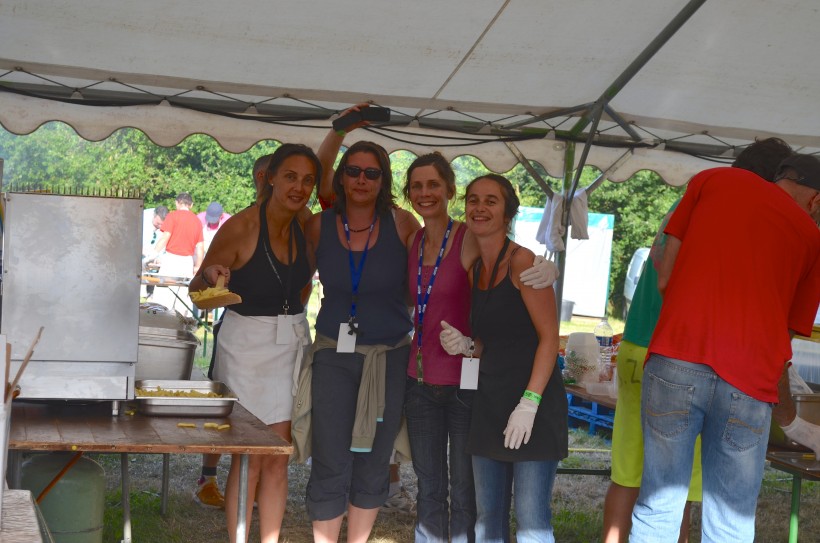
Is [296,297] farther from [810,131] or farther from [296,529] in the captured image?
[810,131]

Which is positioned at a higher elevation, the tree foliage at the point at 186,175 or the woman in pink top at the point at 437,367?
the tree foliage at the point at 186,175

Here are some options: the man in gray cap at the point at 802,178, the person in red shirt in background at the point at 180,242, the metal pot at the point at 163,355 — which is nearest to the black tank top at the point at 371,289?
the metal pot at the point at 163,355

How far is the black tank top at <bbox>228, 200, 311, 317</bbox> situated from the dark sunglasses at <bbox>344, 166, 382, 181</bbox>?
0.96 ft

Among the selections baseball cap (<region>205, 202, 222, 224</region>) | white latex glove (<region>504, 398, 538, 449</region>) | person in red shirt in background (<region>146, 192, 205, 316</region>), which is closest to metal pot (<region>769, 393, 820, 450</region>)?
white latex glove (<region>504, 398, 538, 449</region>)

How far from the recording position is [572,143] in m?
5.95

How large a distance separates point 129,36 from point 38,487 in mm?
2690

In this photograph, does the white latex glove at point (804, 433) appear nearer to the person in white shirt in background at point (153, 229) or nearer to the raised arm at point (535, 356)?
the raised arm at point (535, 356)

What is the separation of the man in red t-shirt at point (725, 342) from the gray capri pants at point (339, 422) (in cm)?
86

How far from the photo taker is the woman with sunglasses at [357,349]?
2.93 metres

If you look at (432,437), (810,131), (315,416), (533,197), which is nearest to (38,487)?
(315,416)

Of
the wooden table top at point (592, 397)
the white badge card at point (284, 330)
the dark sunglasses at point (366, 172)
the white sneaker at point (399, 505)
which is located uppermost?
the dark sunglasses at point (366, 172)

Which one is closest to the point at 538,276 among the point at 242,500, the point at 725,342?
the point at 725,342

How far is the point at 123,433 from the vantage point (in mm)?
2170

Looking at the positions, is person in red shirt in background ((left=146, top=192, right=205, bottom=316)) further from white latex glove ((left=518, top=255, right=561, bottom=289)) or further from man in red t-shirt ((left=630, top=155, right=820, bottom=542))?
man in red t-shirt ((left=630, top=155, right=820, bottom=542))
